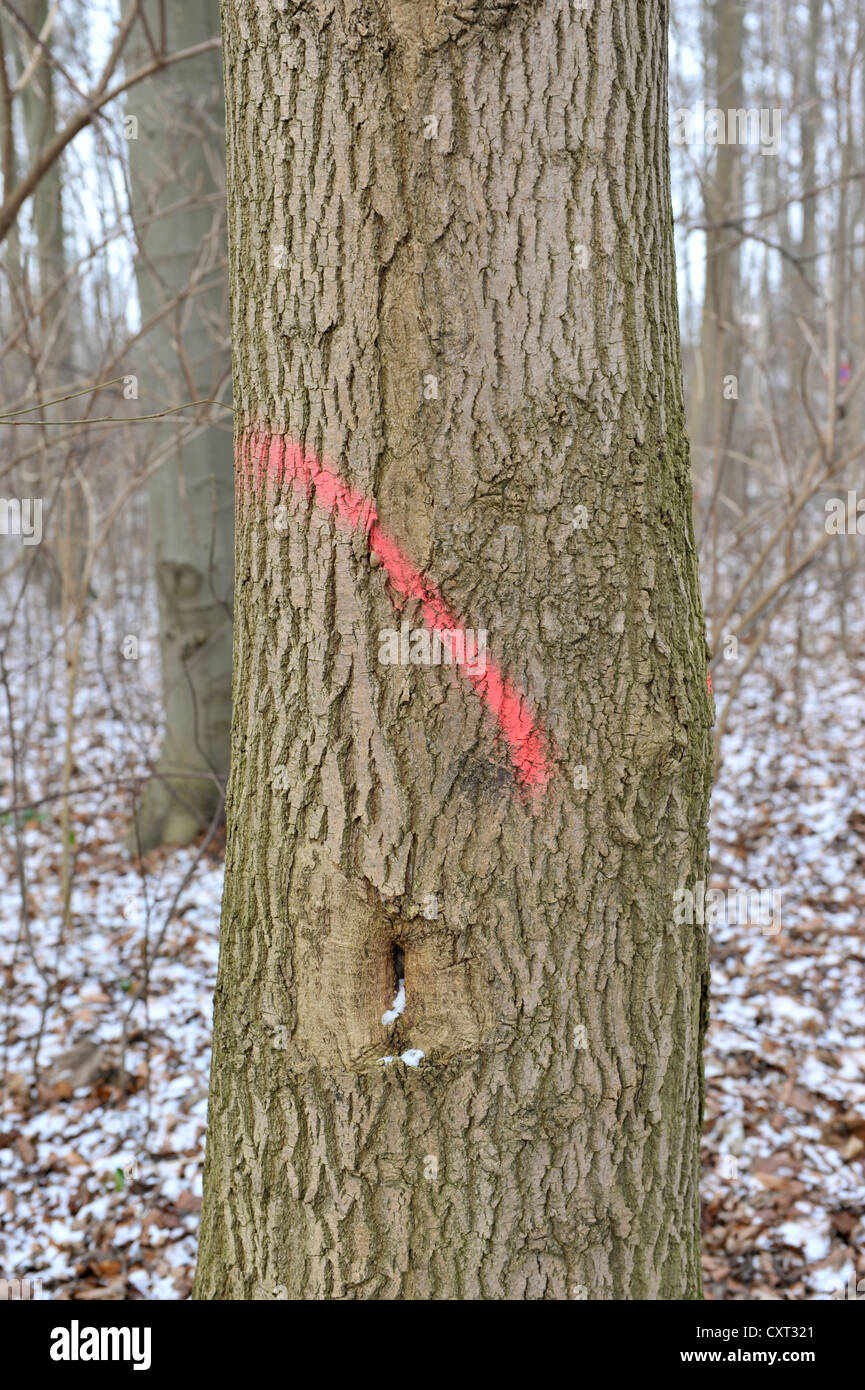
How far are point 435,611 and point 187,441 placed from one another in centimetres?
348

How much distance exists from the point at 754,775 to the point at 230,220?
4334 millimetres

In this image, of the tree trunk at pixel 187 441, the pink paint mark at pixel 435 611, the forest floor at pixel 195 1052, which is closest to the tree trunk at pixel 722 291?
the forest floor at pixel 195 1052

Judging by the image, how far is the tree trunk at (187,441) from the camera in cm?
459

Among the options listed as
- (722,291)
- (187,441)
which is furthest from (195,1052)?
(722,291)

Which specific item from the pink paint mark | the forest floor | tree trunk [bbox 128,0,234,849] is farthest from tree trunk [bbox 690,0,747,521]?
the pink paint mark

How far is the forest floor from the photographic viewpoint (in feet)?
8.48

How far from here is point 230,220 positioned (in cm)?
150

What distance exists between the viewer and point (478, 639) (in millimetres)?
1329

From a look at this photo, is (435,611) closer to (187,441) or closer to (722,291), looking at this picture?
(187,441)

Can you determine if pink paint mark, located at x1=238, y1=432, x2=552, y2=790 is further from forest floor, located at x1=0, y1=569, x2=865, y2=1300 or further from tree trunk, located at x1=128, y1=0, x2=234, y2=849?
tree trunk, located at x1=128, y1=0, x2=234, y2=849

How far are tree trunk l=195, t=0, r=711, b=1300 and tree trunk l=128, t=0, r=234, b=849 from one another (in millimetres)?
3172

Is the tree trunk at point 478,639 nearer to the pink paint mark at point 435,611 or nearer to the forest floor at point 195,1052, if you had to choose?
the pink paint mark at point 435,611

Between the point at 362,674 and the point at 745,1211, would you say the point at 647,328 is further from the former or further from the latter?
Answer: the point at 745,1211
